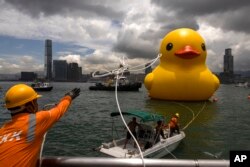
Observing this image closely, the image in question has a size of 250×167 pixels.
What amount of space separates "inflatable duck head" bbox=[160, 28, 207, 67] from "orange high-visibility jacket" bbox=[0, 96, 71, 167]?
2678cm

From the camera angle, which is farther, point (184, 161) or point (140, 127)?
point (140, 127)

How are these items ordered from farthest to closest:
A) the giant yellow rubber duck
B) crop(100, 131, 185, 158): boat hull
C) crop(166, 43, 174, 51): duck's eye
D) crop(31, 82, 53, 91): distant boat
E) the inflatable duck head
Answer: crop(31, 82, 53, 91): distant boat, crop(166, 43, 174, 51): duck's eye, the giant yellow rubber duck, the inflatable duck head, crop(100, 131, 185, 158): boat hull

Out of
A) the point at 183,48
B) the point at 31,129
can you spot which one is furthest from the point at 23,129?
the point at 183,48

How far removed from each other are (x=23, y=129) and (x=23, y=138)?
0.10 meters

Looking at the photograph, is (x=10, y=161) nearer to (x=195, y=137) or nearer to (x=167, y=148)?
(x=167, y=148)

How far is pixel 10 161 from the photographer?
3.09 metres

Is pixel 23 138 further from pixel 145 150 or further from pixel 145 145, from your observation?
pixel 145 145

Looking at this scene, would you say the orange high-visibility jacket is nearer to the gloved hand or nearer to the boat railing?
the boat railing

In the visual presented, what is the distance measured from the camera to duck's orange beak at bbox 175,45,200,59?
2906cm

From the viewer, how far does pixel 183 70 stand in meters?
30.7

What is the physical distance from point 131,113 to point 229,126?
39.2 ft

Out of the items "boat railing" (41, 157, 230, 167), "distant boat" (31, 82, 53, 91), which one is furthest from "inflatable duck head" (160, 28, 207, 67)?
"distant boat" (31, 82, 53, 91)

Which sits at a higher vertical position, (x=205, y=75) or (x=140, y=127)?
(x=205, y=75)

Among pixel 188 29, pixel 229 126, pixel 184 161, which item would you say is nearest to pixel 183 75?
pixel 188 29
